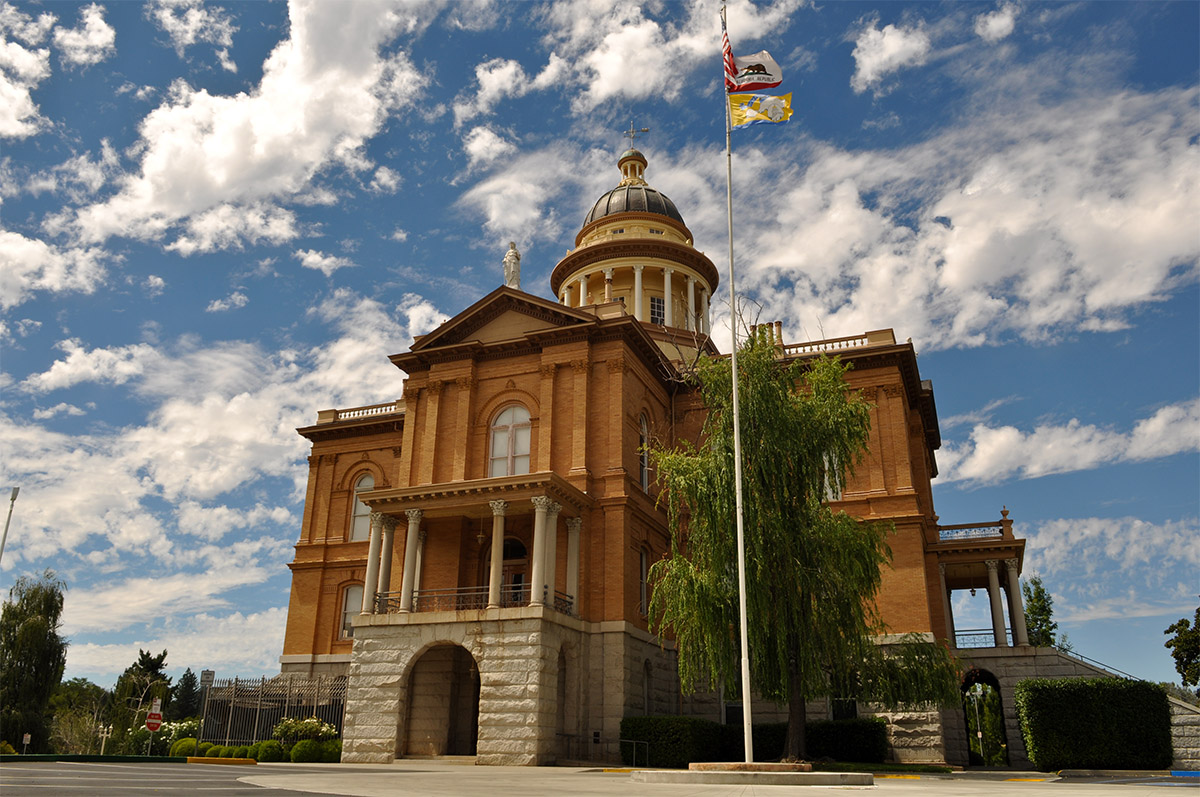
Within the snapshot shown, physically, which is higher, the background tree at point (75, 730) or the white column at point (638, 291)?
the white column at point (638, 291)

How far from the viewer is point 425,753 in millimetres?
27875

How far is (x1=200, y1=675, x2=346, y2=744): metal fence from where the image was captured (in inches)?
1165

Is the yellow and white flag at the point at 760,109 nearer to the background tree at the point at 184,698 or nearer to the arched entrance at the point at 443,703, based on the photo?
the arched entrance at the point at 443,703

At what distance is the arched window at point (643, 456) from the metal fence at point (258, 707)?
43.4 feet

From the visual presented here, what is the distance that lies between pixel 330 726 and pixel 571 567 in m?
9.53

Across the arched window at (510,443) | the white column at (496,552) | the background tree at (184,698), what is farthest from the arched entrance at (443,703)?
the background tree at (184,698)

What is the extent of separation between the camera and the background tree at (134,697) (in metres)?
41.5

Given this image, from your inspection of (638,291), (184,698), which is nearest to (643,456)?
(638,291)

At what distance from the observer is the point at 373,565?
97.6 feet

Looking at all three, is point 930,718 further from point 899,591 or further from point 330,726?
point 330,726

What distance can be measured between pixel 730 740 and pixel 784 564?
30.3ft

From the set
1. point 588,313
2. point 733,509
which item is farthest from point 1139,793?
point 588,313

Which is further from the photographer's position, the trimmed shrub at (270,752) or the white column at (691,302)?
the white column at (691,302)

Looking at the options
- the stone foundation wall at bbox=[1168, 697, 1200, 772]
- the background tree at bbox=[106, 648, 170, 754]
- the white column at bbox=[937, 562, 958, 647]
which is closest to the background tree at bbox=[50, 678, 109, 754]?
the background tree at bbox=[106, 648, 170, 754]
